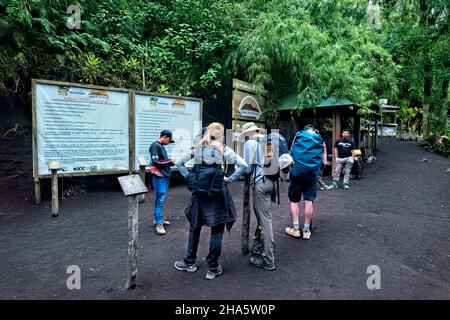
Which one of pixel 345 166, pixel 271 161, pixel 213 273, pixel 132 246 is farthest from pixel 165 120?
pixel 345 166

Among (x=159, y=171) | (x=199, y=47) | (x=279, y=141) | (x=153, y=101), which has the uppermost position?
(x=199, y=47)

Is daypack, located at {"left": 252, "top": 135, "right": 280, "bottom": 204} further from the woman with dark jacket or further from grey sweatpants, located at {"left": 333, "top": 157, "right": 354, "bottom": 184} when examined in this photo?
grey sweatpants, located at {"left": 333, "top": 157, "right": 354, "bottom": 184}

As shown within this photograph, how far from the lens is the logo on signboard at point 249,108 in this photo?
962 cm

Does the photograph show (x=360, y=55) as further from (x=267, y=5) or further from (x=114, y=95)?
(x=114, y=95)

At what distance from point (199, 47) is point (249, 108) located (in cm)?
279

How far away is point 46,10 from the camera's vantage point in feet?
24.9

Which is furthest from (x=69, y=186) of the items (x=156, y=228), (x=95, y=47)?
(x=95, y=47)

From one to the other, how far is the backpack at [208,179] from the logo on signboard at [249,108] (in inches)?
245

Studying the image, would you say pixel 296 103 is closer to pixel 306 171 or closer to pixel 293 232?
pixel 306 171

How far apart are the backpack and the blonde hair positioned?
0.25ft

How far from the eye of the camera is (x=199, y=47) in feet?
33.8

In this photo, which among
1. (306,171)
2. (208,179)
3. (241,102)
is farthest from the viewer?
(241,102)

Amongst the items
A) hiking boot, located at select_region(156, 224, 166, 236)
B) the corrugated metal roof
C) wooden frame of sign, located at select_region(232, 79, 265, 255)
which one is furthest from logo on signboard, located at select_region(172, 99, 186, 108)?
hiking boot, located at select_region(156, 224, 166, 236)

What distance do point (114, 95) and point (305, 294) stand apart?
6142 millimetres
